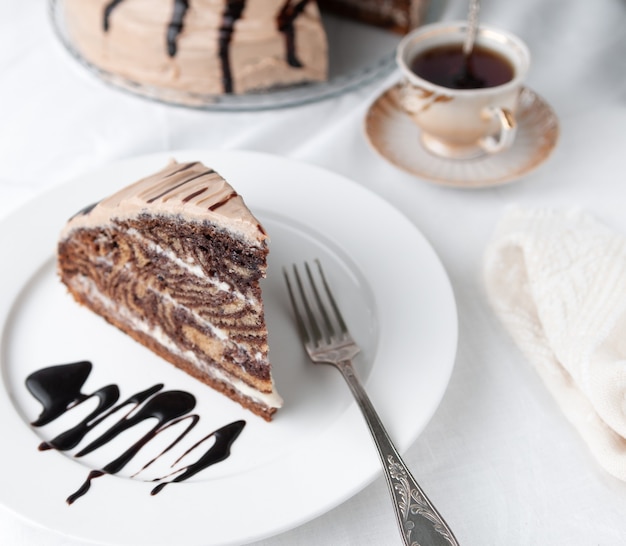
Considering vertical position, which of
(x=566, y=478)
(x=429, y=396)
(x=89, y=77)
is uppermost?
(x=89, y=77)

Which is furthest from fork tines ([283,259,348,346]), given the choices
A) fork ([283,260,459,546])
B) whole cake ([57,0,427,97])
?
whole cake ([57,0,427,97])

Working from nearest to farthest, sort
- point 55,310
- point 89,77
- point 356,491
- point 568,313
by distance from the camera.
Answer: point 356,491 → point 568,313 → point 55,310 → point 89,77

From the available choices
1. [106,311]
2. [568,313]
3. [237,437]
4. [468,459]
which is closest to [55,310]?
[106,311]

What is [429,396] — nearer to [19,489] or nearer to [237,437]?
[237,437]

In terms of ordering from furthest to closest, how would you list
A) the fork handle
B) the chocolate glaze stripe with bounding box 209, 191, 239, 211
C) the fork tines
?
the fork tines < the chocolate glaze stripe with bounding box 209, 191, 239, 211 < the fork handle

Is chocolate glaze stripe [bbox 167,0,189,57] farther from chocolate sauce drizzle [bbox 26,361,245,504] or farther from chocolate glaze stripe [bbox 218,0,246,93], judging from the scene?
chocolate sauce drizzle [bbox 26,361,245,504]

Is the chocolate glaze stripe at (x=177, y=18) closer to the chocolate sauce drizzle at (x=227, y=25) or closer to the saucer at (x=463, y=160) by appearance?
the chocolate sauce drizzle at (x=227, y=25)
